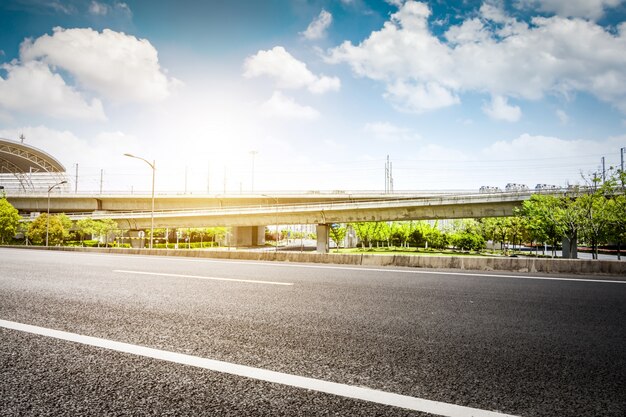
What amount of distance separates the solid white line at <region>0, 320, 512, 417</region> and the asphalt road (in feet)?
0.19

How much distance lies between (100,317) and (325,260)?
971 cm

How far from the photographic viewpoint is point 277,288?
252 inches

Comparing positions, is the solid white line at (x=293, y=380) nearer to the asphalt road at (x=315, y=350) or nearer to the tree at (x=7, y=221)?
the asphalt road at (x=315, y=350)

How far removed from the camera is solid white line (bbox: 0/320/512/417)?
205 centimetres

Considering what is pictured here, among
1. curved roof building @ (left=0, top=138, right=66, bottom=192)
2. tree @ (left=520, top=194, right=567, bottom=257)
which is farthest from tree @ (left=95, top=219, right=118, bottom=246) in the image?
tree @ (left=520, top=194, right=567, bottom=257)

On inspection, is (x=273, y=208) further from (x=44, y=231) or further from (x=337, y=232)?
(x=44, y=231)

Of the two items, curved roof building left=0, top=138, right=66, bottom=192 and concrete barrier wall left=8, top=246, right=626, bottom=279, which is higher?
curved roof building left=0, top=138, right=66, bottom=192

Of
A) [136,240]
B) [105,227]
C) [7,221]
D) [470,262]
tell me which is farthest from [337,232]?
[470,262]

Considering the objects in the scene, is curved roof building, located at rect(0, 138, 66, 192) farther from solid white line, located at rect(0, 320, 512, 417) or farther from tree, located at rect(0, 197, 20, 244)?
solid white line, located at rect(0, 320, 512, 417)

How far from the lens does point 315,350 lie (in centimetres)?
310

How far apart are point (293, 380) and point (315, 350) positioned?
0.67 metres

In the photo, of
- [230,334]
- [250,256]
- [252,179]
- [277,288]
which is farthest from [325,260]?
[252,179]

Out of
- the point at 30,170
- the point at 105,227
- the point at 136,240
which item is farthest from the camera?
the point at 30,170

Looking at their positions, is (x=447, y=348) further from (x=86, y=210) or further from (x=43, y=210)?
(x=43, y=210)
